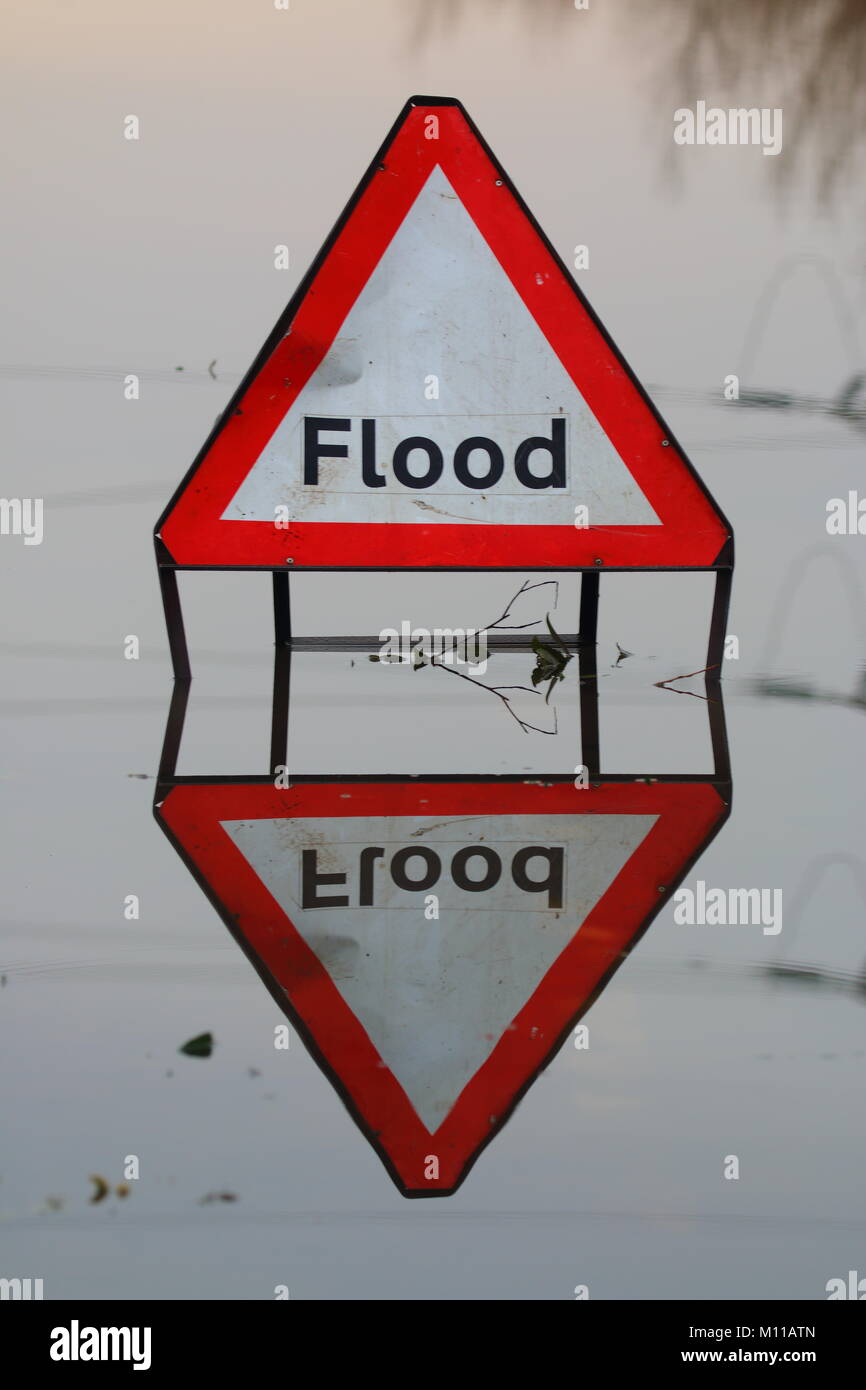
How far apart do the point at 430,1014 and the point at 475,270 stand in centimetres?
233

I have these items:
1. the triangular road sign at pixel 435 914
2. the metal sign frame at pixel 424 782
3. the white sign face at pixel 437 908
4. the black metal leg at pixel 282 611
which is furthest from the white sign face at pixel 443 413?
the white sign face at pixel 437 908

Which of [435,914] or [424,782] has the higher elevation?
[424,782]

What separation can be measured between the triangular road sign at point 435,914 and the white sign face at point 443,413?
1.05 m

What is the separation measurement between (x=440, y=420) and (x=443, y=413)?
0.06 ft

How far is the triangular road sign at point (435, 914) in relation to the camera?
1.73 m

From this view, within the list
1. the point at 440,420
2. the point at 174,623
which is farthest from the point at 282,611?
the point at 440,420

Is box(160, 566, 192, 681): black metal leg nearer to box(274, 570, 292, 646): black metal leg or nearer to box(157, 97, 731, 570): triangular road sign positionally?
box(157, 97, 731, 570): triangular road sign

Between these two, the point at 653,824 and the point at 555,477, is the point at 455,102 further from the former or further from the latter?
the point at 653,824

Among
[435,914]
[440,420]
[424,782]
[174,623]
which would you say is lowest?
[435,914]

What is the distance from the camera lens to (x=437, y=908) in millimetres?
2180

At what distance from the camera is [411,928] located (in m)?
2.11

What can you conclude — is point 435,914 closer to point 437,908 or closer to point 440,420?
point 437,908

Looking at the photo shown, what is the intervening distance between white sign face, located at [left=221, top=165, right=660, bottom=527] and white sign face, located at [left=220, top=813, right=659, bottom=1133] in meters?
1.27

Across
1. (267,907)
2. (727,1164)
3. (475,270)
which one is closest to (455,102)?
(475,270)
